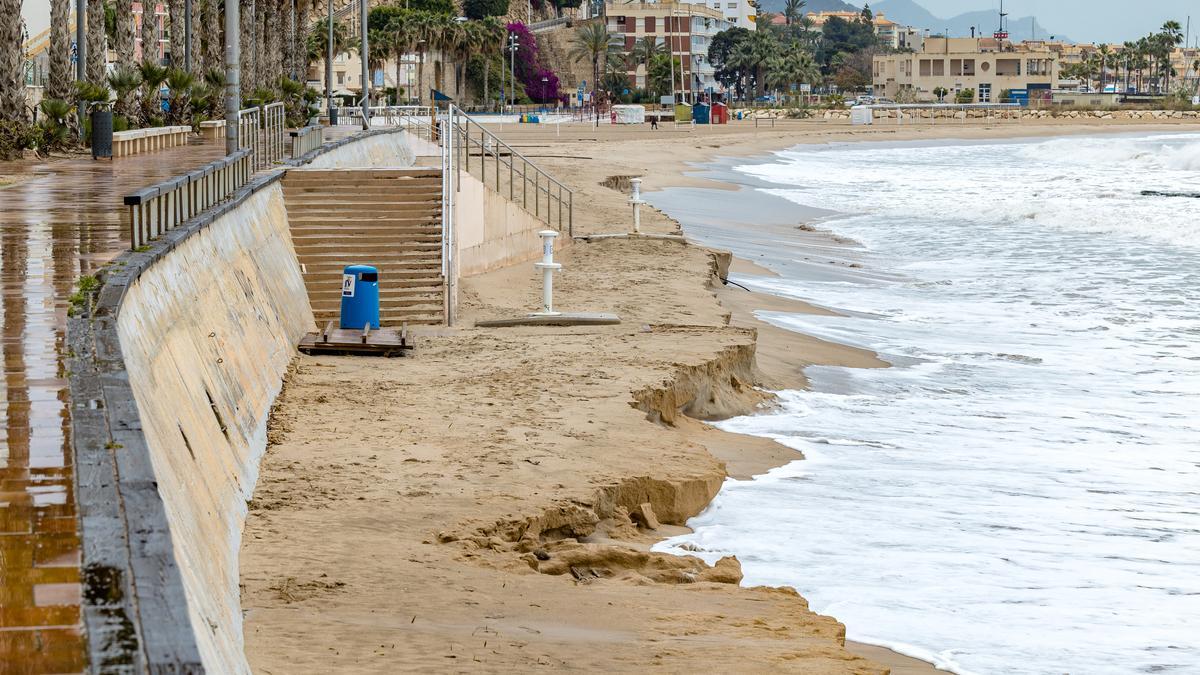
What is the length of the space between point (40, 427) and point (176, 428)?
51.2 inches

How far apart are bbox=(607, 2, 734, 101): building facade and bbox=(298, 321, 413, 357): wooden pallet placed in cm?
13521

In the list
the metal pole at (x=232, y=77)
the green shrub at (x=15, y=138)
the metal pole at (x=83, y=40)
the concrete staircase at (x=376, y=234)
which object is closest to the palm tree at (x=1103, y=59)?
the metal pole at (x=83, y=40)

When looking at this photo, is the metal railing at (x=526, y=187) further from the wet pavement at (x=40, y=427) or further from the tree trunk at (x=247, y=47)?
the tree trunk at (x=247, y=47)

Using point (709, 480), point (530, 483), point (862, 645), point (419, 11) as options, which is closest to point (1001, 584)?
point (862, 645)

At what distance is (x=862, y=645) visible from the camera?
342 inches

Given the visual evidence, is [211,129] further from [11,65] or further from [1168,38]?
[1168,38]

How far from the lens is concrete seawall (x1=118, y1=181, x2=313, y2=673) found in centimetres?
695

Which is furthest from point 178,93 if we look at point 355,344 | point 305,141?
point 355,344

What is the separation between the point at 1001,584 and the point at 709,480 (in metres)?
2.45

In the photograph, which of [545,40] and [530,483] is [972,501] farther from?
[545,40]

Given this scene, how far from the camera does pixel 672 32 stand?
15562 centimetres

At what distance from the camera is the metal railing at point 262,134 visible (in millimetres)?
22234

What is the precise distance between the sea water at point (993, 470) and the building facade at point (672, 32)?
125604mm

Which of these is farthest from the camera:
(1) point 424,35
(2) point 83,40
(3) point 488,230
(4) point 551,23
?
(4) point 551,23
